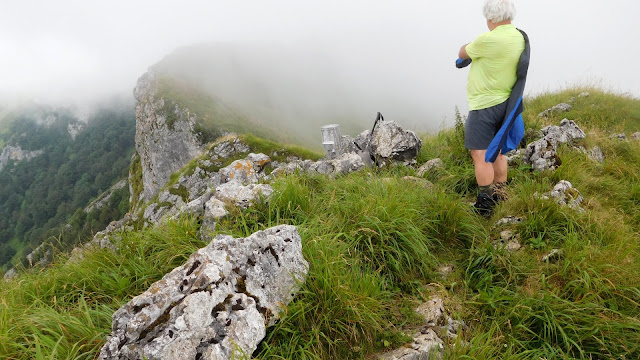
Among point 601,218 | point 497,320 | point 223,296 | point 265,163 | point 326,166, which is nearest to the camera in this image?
point 223,296

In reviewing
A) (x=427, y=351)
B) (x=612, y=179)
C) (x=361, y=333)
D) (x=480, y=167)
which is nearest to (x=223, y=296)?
(x=361, y=333)

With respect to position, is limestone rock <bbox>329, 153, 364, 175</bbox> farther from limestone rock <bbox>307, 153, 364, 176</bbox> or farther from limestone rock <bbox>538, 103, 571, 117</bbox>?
limestone rock <bbox>538, 103, 571, 117</bbox>

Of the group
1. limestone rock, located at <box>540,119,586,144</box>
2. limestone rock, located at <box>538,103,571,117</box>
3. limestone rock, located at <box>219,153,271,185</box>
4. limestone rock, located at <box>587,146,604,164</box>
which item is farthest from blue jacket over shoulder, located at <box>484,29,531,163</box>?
limestone rock, located at <box>538,103,571,117</box>

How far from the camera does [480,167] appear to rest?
5.02m

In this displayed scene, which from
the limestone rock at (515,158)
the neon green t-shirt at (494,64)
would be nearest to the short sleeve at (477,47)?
the neon green t-shirt at (494,64)

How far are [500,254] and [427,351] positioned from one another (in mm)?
1834

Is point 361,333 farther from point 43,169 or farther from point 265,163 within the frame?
point 43,169

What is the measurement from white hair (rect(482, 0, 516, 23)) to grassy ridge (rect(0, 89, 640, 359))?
2617 mm

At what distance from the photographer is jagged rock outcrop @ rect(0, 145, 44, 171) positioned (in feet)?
626

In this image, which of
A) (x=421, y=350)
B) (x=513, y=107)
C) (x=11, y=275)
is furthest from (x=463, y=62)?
(x=11, y=275)

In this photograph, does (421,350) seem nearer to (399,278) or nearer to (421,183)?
(399,278)

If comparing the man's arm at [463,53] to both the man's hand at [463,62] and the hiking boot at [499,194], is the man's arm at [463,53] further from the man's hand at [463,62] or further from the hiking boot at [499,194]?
the hiking boot at [499,194]

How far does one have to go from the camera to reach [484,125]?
4.96 meters

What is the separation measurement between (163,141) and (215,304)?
89689 millimetres
